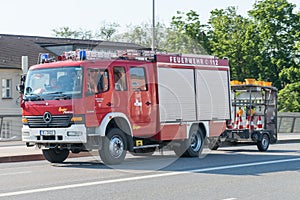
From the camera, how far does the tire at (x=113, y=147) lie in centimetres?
1734

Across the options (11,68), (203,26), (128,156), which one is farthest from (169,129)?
(203,26)

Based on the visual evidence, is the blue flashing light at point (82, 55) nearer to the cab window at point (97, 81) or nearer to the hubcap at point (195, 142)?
the cab window at point (97, 81)

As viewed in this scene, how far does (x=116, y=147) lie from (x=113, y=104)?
116cm

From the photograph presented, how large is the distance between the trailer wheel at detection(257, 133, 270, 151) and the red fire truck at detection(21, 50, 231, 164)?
442 centimetres

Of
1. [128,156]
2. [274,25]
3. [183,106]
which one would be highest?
[274,25]

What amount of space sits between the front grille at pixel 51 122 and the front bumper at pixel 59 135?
0.11 meters

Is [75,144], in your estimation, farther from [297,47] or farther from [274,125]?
[297,47]

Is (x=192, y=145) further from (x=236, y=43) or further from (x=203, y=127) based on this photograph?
(x=236, y=43)

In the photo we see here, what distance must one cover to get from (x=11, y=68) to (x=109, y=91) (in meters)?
32.1

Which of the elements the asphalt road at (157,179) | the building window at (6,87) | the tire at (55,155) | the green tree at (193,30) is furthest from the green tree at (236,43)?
the tire at (55,155)

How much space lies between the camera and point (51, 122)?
56.5ft

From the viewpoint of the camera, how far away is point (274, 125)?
2633cm

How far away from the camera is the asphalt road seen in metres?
12.2

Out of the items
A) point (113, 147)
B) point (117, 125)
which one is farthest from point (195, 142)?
point (113, 147)
